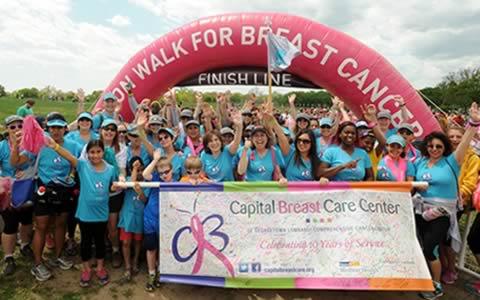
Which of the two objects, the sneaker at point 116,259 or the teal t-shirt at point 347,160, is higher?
the teal t-shirt at point 347,160

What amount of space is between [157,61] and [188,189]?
3.82 m

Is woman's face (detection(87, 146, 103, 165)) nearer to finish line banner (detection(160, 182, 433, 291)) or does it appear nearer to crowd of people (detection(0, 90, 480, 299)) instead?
crowd of people (detection(0, 90, 480, 299))

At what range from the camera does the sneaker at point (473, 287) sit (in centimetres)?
381

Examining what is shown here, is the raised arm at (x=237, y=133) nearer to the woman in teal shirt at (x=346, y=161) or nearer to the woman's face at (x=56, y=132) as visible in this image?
the woman in teal shirt at (x=346, y=161)

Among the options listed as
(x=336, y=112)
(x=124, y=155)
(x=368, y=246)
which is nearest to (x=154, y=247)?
(x=124, y=155)

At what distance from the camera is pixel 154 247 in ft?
12.5

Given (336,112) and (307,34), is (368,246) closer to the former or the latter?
(336,112)

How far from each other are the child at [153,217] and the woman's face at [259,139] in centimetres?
96

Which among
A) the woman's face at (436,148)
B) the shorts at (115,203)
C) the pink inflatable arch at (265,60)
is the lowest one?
the shorts at (115,203)

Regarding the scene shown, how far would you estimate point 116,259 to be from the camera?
422 centimetres

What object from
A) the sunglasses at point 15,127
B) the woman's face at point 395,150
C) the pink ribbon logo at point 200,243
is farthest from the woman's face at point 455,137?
the sunglasses at point 15,127

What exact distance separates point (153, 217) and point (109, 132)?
1172 mm

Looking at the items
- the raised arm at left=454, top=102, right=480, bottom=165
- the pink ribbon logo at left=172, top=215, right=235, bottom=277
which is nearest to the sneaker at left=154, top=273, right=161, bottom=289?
the pink ribbon logo at left=172, top=215, right=235, bottom=277

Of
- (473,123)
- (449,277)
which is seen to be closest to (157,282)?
(449,277)
